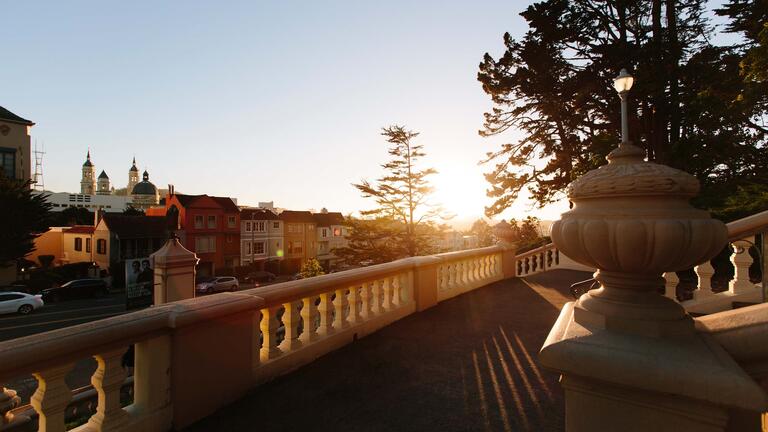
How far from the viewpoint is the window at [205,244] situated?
42.7m

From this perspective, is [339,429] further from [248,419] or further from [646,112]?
[646,112]

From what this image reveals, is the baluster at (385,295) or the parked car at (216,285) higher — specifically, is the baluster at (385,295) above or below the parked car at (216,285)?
above

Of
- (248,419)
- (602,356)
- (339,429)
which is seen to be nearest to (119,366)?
(248,419)

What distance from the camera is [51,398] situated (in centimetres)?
228

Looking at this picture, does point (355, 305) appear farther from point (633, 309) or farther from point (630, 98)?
point (630, 98)

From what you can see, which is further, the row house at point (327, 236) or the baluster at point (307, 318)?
the row house at point (327, 236)

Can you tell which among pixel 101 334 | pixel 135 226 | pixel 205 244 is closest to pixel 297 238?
pixel 205 244

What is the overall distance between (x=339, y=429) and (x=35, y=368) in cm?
214

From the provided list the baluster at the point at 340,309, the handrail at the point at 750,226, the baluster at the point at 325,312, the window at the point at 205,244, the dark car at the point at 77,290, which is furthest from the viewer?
the window at the point at 205,244

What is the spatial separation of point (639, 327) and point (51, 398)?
351 cm

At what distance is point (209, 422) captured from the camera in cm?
309

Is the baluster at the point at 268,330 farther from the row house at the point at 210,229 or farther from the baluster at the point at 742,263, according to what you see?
the row house at the point at 210,229

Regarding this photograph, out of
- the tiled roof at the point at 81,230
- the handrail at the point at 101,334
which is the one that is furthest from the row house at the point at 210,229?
the handrail at the point at 101,334

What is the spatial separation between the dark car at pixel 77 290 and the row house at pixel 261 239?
15.6m
